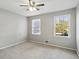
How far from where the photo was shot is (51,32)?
438cm

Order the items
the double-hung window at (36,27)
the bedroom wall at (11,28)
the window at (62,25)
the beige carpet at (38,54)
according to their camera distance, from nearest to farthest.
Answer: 1. the beige carpet at (38,54)
2. the bedroom wall at (11,28)
3. the window at (62,25)
4. the double-hung window at (36,27)

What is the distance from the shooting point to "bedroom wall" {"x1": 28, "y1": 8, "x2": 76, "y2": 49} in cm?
353

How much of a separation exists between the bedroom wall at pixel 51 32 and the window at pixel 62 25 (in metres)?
0.22

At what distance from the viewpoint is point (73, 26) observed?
139 inches

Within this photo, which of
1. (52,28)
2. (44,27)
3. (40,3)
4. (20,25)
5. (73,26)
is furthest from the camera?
(20,25)

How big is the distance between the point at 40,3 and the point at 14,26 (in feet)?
8.63

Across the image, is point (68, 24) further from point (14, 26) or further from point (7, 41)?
point (7, 41)

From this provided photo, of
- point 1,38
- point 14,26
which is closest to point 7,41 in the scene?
point 1,38

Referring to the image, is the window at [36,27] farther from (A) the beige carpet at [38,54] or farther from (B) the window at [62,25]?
(A) the beige carpet at [38,54]

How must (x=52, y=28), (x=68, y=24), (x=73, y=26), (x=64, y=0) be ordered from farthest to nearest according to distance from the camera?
(x=52, y=28)
(x=68, y=24)
(x=73, y=26)
(x=64, y=0)

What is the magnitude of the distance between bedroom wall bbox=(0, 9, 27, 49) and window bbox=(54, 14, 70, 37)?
8.86 feet

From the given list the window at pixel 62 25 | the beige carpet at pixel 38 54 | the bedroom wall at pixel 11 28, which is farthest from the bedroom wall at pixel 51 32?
the bedroom wall at pixel 11 28

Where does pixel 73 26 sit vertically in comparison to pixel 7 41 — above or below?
above

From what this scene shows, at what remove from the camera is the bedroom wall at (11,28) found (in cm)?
374
